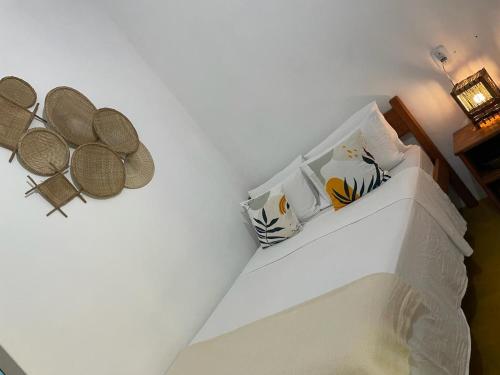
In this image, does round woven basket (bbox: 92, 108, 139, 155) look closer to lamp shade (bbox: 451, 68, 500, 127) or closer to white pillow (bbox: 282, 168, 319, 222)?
white pillow (bbox: 282, 168, 319, 222)

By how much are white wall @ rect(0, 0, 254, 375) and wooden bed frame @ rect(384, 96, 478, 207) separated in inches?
50.3

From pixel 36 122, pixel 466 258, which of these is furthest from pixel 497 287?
pixel 36 122

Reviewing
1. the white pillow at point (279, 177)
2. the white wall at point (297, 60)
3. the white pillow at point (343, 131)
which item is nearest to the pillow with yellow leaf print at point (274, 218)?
the white pillow at point (279, 177)

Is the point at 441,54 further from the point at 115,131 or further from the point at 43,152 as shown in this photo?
the point at 43,152

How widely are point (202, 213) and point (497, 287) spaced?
5.79 ft

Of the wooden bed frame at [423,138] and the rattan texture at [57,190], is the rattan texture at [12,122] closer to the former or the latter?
the rattan texture at [57,190]

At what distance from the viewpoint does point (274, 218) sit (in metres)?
2.57

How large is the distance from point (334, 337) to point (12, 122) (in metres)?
1.70

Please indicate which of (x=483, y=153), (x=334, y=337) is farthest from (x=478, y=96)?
(x=334, y=337)

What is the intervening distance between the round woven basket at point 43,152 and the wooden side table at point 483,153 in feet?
6.88

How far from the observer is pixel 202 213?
274 centimetres

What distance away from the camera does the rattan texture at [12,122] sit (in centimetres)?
179

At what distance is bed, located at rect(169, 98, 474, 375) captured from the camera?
1425 mm

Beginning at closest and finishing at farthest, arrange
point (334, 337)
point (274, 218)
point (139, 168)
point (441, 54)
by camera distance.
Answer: point (334, 337), point (441, 54), point (139, 168), point (274, 218)
